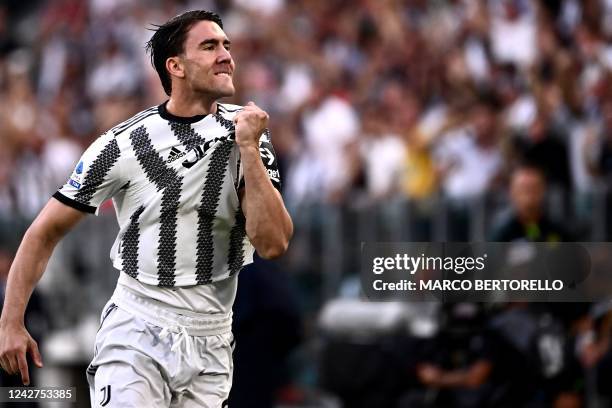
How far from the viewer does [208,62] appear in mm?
5887

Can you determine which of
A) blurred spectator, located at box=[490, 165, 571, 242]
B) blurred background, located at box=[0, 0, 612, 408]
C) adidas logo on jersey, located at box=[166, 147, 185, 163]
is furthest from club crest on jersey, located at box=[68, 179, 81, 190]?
blurred spectator, located at box=[490, 165, 571, 242]

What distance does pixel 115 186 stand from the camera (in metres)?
5.83

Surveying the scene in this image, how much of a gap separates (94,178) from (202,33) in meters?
0.80

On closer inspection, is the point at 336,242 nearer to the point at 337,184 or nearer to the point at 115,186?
the point at 337,184

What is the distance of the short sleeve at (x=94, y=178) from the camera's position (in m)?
5.78

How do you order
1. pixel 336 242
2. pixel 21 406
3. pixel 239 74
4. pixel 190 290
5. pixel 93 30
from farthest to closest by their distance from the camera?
pixel 93 30 → pixel 239 74 → pixel 336 242 → pixel 21 406 → pixel 190 290

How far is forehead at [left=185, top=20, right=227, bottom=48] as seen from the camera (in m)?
5.94

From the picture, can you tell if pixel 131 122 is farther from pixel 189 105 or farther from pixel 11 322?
pixel 11 322

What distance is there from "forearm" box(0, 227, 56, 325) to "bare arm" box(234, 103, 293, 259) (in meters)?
A: 0.93

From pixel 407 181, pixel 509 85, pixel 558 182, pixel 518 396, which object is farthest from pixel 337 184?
pixel 518 396

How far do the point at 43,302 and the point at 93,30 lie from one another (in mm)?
7886

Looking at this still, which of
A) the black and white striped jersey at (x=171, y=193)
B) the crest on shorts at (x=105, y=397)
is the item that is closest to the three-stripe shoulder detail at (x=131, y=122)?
the black and white striped jersey at (x=171, y=193)

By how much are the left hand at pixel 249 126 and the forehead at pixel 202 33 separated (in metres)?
0.53

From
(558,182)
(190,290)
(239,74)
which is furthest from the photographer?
(239,74)
